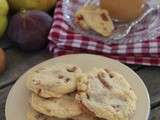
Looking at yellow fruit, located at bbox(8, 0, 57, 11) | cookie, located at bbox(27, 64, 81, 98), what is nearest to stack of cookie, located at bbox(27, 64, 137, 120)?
cookie, located at bbox(27, 64, 81, 98)

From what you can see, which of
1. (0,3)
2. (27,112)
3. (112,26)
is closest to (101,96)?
(27,112)

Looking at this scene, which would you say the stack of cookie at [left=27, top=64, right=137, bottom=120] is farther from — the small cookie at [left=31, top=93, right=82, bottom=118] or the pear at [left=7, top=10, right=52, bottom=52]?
the pear at [left=7, top=10, right=52, bottom=52]

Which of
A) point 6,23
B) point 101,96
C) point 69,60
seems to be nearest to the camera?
point 101,96

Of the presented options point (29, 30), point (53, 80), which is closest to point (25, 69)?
point (29, 30)

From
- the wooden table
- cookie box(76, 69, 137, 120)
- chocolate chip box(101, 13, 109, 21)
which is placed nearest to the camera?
cookie box(76, 69, 137, 120)

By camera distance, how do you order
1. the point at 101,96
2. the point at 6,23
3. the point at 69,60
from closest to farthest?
the point at 101,96 → the point at 69,60 → the point at 6,23

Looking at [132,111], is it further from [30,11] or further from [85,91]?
[30,11]

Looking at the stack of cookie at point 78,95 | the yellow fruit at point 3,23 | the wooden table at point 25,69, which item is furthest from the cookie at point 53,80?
the yellow fruit at point 3,23

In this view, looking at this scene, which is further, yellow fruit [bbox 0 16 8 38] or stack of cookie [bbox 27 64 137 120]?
yellow fruit [bbox 0 16 8 38]
